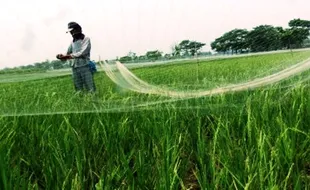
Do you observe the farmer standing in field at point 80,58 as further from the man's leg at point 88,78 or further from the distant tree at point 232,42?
the distant tree at point 232,42

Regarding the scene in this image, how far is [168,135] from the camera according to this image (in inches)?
80.9

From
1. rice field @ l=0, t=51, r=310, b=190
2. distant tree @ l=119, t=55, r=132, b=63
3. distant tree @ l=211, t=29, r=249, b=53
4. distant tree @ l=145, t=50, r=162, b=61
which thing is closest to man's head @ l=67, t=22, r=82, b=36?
rice field @ l=0, t=51, r=310, b=190

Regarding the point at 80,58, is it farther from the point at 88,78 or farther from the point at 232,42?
the point at 232,42

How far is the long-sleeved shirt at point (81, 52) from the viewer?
477 cm

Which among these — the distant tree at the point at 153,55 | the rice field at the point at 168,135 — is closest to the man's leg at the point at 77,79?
the rice field at the point at 168,135

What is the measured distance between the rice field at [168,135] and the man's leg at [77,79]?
0.14 meters

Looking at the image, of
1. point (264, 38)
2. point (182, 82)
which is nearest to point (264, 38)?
point (264, 38)

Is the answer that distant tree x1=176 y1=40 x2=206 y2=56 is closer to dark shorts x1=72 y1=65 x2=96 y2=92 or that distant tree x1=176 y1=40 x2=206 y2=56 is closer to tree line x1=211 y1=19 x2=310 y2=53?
tree line x1=211 y1=19 x2=310 y2=53

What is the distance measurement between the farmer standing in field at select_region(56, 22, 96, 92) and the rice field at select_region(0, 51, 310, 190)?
21 centimetres

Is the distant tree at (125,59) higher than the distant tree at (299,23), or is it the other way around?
the distant tree at (299,23)

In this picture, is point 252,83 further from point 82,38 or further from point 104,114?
point 82,38

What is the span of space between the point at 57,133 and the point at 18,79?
42.4 inches

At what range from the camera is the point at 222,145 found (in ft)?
7.00

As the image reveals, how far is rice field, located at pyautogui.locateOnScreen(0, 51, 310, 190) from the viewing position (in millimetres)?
1784
